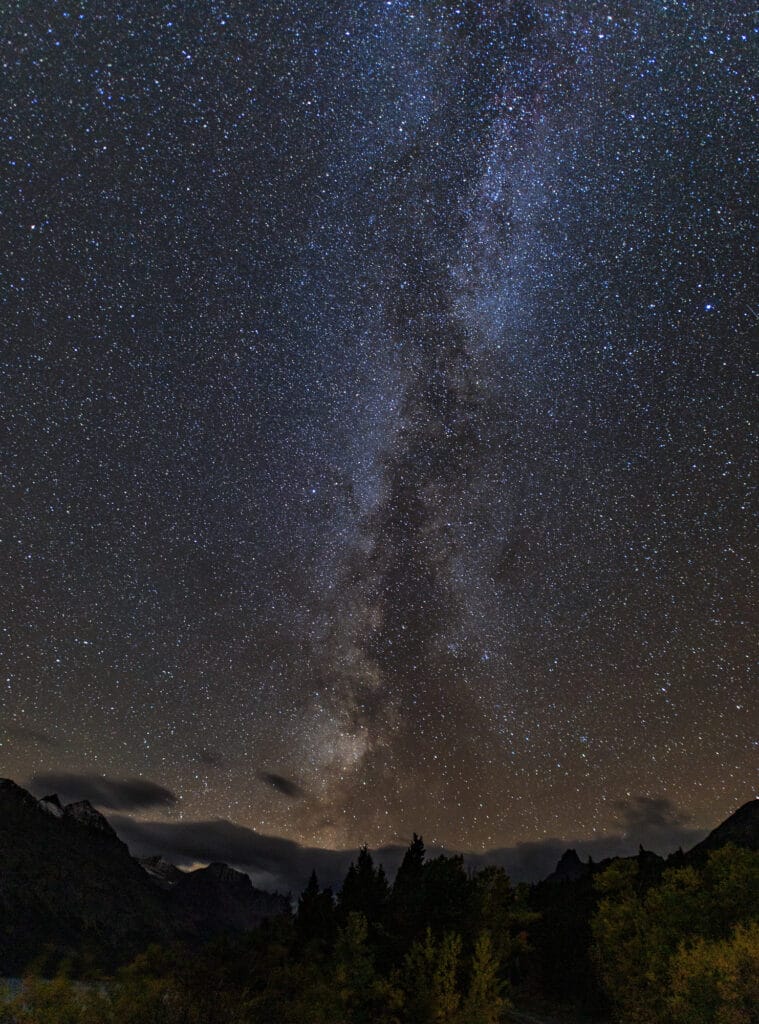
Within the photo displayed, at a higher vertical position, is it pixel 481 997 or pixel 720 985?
pixel 720 985

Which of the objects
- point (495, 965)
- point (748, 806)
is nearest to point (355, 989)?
point (495, 965)

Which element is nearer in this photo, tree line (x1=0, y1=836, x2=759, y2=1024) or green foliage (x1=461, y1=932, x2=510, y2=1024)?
tree line (x1=0, y1=836, x2=759, y2=1024)

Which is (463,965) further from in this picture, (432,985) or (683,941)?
(683,941)

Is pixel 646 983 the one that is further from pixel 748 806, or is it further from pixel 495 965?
pixel 748 806

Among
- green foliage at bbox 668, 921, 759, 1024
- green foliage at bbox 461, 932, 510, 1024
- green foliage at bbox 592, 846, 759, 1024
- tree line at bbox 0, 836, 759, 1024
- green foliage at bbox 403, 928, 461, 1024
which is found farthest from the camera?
green foliage at bbox 403, 928, 461, 1024

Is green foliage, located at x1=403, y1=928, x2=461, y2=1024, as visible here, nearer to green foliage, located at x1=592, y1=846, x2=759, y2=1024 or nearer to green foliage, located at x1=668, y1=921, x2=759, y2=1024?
green foliage, located at x1=592, y1=846, x2=759, y2=1024

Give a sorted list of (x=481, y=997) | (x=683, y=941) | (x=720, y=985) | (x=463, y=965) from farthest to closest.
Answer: (x=463, y=965) < (x=683, y=941) < (x=481, y=997) < (x=720, y=985)

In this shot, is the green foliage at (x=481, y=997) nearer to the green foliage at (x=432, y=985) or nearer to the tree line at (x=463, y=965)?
the tree line at (x=463, y=965)

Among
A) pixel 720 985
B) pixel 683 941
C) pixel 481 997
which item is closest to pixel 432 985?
pixel 481 997

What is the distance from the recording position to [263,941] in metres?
57.4

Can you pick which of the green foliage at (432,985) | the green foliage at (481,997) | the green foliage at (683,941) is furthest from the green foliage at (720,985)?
the green foliage at (432,985)

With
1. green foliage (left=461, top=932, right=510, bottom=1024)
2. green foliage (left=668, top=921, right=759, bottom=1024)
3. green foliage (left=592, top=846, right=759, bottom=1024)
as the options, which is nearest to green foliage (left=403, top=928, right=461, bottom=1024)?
green foliage (left=461, top=932, right=510, bottom=1024)

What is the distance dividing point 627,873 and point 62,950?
194346 millimetres

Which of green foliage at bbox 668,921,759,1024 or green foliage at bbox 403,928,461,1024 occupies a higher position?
green foliage at bbox 668,921,759,1024
